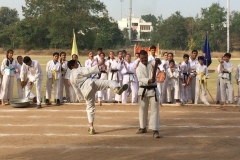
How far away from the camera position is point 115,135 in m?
8.30

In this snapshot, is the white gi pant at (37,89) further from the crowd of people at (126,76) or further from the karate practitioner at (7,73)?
the karate practitioner at (7,73)

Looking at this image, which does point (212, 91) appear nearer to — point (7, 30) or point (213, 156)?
point (213, 156)

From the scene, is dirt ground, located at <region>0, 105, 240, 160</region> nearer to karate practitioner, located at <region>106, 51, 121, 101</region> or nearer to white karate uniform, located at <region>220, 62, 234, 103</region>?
white karate uniform, located at <region>220, 62, 234, 103</region>

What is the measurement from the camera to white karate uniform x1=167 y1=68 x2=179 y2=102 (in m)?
12.0

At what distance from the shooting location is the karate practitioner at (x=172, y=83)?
39.4 feet

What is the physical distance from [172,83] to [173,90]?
0.98ft

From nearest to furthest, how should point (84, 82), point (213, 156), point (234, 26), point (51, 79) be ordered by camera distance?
point (213, 156), point (84, 82), point (51, 79), point (234, 26)

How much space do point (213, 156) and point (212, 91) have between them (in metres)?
10.0

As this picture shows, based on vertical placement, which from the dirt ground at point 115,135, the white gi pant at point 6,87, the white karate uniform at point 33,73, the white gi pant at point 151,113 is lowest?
the dirt ground at point 115,135

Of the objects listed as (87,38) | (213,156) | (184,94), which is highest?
(87,38)

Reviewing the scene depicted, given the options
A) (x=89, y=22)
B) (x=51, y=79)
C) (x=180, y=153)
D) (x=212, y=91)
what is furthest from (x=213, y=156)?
(x=89, y=22)

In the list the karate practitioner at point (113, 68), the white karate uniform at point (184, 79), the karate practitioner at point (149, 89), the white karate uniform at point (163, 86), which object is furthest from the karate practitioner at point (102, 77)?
the karate practitioner at point (149, 89)

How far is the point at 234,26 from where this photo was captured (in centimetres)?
Answer: 6688

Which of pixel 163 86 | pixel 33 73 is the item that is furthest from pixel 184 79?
pixel 33 73
